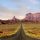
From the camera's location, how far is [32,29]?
1.23m

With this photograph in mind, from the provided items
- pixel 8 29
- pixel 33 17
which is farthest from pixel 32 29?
pixel 8 29

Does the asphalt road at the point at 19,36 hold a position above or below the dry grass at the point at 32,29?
below

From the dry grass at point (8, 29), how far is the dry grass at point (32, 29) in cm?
10

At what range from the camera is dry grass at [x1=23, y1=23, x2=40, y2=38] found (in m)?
1.18

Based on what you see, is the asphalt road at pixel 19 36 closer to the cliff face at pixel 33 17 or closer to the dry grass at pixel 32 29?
the dry grass at pixel 32 29

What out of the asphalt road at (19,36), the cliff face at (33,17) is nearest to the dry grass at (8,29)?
the asphalt road at (19,36)

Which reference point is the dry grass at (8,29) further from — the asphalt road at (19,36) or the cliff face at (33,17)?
the cliff face at (33,17)

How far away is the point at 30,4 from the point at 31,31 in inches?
13.3

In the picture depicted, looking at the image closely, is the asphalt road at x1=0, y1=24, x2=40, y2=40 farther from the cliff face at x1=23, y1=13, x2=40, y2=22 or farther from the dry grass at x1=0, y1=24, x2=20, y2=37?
the cliff face at x1=23, y1=13, x2=40, y2=22

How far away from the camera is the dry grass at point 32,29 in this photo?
3.87ft

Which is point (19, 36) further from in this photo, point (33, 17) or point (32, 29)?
point (33, 17)

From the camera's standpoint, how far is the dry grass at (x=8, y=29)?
1.21 m

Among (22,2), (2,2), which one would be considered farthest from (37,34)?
(2,2)

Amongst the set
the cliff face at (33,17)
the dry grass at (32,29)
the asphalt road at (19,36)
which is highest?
the cliff face at (33,17)
